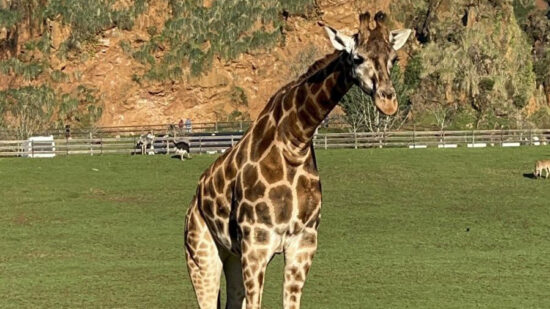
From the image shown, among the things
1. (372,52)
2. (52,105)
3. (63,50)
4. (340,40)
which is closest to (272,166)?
(340,40)

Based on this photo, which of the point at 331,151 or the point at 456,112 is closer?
the point at 331,151

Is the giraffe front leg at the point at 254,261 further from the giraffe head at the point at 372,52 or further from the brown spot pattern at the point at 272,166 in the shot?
the giraffe head at the point at 372,52

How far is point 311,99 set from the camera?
8.38 m

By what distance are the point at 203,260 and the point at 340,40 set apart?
314 centimetres

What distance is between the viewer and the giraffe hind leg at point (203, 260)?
31.7 feet

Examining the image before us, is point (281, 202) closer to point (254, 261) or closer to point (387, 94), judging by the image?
point (254, 261)

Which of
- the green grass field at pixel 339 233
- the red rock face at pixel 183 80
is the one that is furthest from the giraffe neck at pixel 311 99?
the red rock face at pixel 183 80

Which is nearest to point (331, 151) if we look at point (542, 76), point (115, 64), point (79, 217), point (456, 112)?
point (79, 217)

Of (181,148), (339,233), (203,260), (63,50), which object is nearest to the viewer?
(203,260)

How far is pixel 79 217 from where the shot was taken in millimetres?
31297

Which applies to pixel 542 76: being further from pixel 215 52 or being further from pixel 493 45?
pixel 215 52

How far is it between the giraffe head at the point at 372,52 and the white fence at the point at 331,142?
46294 mm

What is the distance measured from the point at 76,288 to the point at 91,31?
76.0 metres

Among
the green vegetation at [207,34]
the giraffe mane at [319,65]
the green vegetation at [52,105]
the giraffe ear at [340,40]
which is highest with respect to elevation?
the green vegetation at [207,34]
